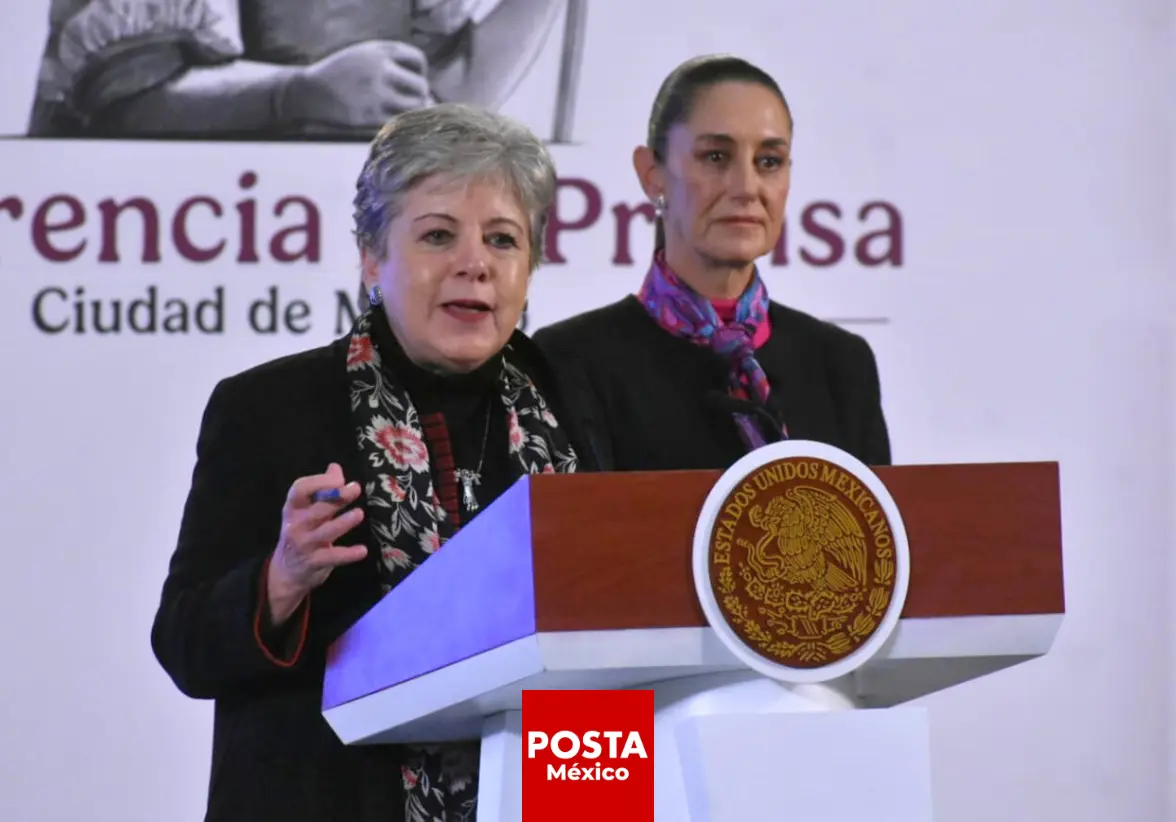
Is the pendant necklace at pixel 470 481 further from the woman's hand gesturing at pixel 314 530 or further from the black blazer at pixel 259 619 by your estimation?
the woman's hand gesturing at pixel 314 530

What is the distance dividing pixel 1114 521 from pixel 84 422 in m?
1.71

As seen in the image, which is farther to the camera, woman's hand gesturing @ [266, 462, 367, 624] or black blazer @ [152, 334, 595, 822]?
black blazer @ [152, 334, 595, 822]

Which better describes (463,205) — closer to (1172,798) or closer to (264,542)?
(264,542)

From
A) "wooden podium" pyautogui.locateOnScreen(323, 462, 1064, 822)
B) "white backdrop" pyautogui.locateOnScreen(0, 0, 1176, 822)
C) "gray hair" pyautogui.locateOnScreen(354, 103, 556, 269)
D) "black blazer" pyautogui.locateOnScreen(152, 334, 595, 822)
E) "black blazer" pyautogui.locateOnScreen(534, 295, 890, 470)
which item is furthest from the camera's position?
"white backdrop" pyautogui.locateOnScreen(0, 0, 1176, 822)

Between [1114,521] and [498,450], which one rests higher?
[1114,521]

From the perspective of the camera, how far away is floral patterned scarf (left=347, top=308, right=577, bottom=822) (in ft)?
4.65

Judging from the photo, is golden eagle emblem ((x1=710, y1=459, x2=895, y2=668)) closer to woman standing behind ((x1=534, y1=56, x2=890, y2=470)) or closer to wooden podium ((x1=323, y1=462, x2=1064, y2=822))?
wooden podium ((x1=323, y1=462, x2=1064, y2=822))

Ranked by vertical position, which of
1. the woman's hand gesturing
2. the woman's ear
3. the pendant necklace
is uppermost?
the woman's ear

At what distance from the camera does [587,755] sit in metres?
1.06

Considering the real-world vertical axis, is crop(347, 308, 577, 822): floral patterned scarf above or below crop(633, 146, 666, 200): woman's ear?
below

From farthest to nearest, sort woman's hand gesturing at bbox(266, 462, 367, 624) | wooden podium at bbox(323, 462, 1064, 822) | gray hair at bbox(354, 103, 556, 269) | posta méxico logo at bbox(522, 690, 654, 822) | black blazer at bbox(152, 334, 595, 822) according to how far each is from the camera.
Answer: gray hair at bbox(354, 103, 556, 269), black blazer at bbox(152, 334, 595, 822), woman's hand gesturing at bbox(266, 462, 367, 624), posta méxico logo at bbox(522, 690, 654, 822), wooden podium at bbox(323, 462, 1064, 822)

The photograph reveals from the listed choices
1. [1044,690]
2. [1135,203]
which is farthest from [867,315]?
[1044,690]

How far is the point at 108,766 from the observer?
2.48 meters

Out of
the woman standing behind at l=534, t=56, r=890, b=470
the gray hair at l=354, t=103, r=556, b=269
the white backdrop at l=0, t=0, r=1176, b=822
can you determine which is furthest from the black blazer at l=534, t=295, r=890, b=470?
the white backdrop at l=0, t=0, r=1176, b=822
